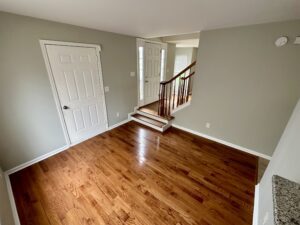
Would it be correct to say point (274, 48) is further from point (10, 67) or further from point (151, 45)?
point (10, 67)

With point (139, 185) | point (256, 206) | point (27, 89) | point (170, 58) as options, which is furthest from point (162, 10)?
point (170, 58)

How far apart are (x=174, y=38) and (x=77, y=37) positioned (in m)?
2.77

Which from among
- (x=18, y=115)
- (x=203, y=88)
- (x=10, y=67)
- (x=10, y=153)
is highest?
(x=10, y=67)

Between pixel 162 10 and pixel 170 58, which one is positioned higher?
pixel 162 10

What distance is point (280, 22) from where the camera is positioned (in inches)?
75.9

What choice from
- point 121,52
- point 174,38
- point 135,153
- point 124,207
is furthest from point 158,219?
point 174,38

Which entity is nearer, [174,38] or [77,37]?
[77,37]

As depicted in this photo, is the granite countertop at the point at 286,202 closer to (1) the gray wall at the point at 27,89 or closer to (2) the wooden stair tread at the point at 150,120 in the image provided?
(2) the wooden stair tread at the point at 150,120

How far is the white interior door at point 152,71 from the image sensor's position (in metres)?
4.06

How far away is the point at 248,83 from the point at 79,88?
10.4 feet

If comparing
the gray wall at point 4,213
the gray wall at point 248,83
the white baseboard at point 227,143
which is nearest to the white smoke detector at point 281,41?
the gray wall at point 248,83

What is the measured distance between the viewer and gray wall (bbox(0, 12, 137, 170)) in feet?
6.00

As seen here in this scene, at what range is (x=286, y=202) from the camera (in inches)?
26.7

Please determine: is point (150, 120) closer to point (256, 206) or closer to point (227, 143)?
point (227, 143)
